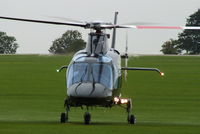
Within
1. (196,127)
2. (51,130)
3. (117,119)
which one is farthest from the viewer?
(117,119)

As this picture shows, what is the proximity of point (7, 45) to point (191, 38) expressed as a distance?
28.1 metres

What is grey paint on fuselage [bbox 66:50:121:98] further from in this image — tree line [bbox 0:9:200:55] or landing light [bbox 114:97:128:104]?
tree line [bbox 0:9:200:55]

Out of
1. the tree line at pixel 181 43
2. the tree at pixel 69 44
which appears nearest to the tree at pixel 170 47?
the tree line at pixel 181 43

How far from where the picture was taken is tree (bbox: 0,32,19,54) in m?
150

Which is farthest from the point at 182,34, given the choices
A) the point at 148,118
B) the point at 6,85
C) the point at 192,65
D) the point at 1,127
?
the point at 1,127

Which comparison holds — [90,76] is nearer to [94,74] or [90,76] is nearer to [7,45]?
[94,74]

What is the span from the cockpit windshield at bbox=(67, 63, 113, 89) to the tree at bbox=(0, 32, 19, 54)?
105144 mm

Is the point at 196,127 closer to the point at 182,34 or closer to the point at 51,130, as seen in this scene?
the point at 51,130

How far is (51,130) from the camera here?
38.1m

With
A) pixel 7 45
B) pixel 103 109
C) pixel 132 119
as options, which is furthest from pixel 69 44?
pixel 7 45

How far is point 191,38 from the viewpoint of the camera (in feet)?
550

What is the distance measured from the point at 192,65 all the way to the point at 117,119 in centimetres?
6560

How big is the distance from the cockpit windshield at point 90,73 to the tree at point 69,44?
32.4 m

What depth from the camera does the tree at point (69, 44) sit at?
79625mm
